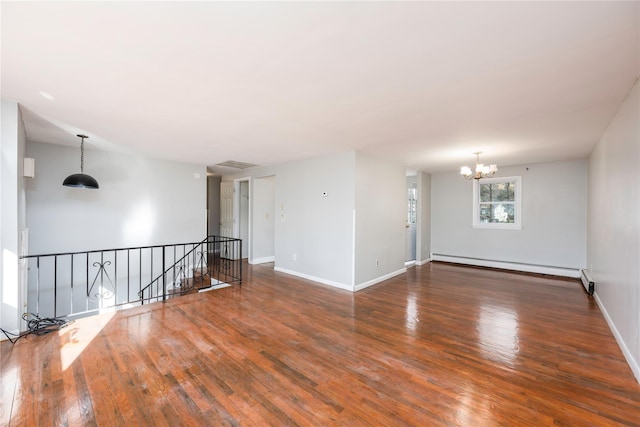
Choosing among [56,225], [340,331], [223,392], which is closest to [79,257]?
[56,225]

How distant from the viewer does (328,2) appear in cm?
145

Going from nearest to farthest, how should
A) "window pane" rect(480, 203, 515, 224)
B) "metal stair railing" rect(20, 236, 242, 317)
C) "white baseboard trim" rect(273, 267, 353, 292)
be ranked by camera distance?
"metal stair railing" rect(20, 236, 242, 317) < "white baseboard trim" rect(273, 267, 353, 292) < "window pane" rect(480, 203, 515, 224)

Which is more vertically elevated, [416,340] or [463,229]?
[463,229]

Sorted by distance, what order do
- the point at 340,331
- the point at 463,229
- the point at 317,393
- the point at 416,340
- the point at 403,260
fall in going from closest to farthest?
the point at 317,393 → the point at 416,340 → the point at 340,331 → the point at 403,260 → the point at 463,229

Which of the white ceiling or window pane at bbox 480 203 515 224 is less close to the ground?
the white ceiling

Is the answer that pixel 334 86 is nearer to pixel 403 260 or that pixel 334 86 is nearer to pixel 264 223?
pixel 403 260

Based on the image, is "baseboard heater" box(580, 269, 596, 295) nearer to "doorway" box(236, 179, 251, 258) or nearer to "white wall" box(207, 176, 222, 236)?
"doorway" box(236, 179, 251, 258)

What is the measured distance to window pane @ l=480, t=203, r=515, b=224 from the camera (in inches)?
259

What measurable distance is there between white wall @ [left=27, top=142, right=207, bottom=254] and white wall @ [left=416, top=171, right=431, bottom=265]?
217 inches

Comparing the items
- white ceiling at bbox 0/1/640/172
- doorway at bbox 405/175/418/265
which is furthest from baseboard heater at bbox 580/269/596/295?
doorway at bbox 405/175/418/265

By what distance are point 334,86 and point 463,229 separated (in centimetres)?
630

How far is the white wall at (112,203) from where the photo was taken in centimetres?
454

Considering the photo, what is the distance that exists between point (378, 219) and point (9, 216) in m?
5.11

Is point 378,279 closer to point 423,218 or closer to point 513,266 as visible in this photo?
point 423,218
